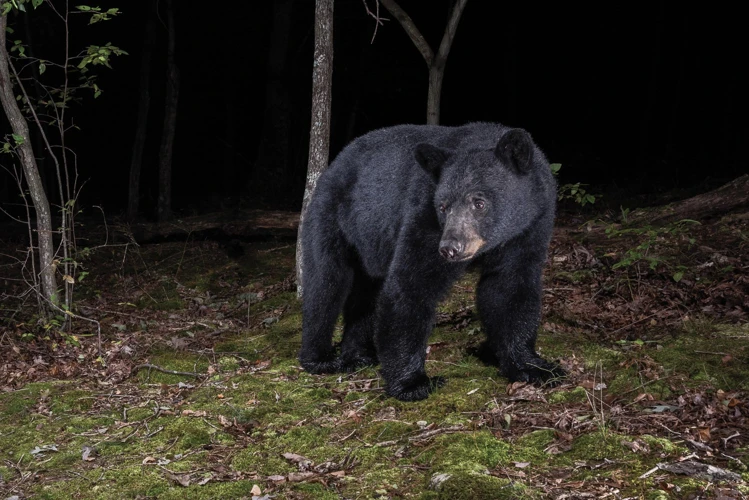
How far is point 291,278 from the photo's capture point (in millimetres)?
11117

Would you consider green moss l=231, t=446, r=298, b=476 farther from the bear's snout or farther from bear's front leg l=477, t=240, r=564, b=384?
bear's front leg l=477, t=240, r=564, b=384

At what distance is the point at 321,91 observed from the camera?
9.80 meters

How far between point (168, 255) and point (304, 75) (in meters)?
13.8

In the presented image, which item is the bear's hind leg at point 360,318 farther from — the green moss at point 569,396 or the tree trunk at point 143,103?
the tree trunk at point 143,103

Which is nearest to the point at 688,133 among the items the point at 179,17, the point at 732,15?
the point at 732,15

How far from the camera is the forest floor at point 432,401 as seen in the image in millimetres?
4980

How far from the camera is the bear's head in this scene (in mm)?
5891

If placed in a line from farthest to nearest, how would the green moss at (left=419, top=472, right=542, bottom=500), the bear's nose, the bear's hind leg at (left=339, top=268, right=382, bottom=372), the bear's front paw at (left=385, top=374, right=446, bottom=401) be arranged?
1. the bear's hind leg at (left=339, top=268, right=382, bottom=372)
2. the bear's front paw at (left=385, top=374, right=446, bottom=401)
3. the bear's nose
4. the green moss at (left=419, top=472, right=542, bottom=500)

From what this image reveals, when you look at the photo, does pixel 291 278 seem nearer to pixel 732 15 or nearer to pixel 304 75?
pixel 304 75

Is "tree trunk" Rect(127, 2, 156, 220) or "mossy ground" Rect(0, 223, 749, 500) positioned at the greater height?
"tree trunk" Rect(127, 2, 156, 220)

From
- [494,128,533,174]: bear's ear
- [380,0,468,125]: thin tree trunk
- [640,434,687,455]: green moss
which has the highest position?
[380,0,468,125]: thin tree trunk

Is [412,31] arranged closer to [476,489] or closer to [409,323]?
[409,323]

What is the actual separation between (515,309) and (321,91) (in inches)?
175

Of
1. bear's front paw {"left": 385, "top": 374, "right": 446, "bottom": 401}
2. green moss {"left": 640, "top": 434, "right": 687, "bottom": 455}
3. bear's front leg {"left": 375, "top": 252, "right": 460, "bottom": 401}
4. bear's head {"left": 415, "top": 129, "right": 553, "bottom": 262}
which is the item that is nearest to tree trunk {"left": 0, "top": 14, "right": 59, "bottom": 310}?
bear's front leg {"left": 375, "top": 252, "right": 460, "bottom": 401}
